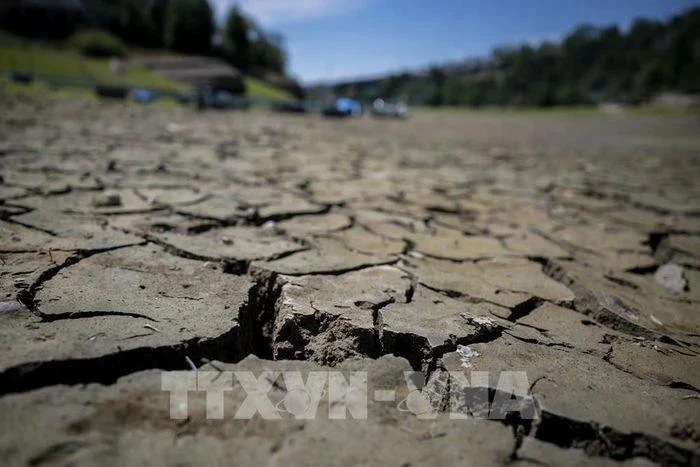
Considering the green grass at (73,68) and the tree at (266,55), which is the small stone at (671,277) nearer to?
the green grass at (73,68)

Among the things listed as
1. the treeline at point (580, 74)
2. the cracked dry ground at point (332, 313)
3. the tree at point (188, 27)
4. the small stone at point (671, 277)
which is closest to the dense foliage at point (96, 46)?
the tree at point (188, 27)

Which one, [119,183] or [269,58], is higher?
[269,58]

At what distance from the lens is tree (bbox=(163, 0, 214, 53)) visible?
32.5 m

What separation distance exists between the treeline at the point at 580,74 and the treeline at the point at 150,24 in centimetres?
1273

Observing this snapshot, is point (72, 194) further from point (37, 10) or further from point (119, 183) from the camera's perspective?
point (37, 10)

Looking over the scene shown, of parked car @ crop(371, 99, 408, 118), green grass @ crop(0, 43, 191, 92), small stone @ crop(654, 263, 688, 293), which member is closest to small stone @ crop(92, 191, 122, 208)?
small stone @ crop(654, 263, 688, 293)

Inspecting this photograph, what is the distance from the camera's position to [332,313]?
1.26m

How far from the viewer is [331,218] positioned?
7.81 feet

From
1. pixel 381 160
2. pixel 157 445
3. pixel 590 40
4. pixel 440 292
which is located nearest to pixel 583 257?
pixel 440 292

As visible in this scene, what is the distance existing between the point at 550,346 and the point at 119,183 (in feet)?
8.15

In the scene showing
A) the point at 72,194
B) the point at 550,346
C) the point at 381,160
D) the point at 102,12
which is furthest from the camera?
the point at 102,12

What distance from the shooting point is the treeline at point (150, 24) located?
95.4 feet

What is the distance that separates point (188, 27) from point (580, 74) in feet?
150

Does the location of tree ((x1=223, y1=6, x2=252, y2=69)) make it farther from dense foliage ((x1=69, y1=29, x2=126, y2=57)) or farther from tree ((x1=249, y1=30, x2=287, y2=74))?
dense foliage ((x1=69, y1=29, x2=126, y2=57))
